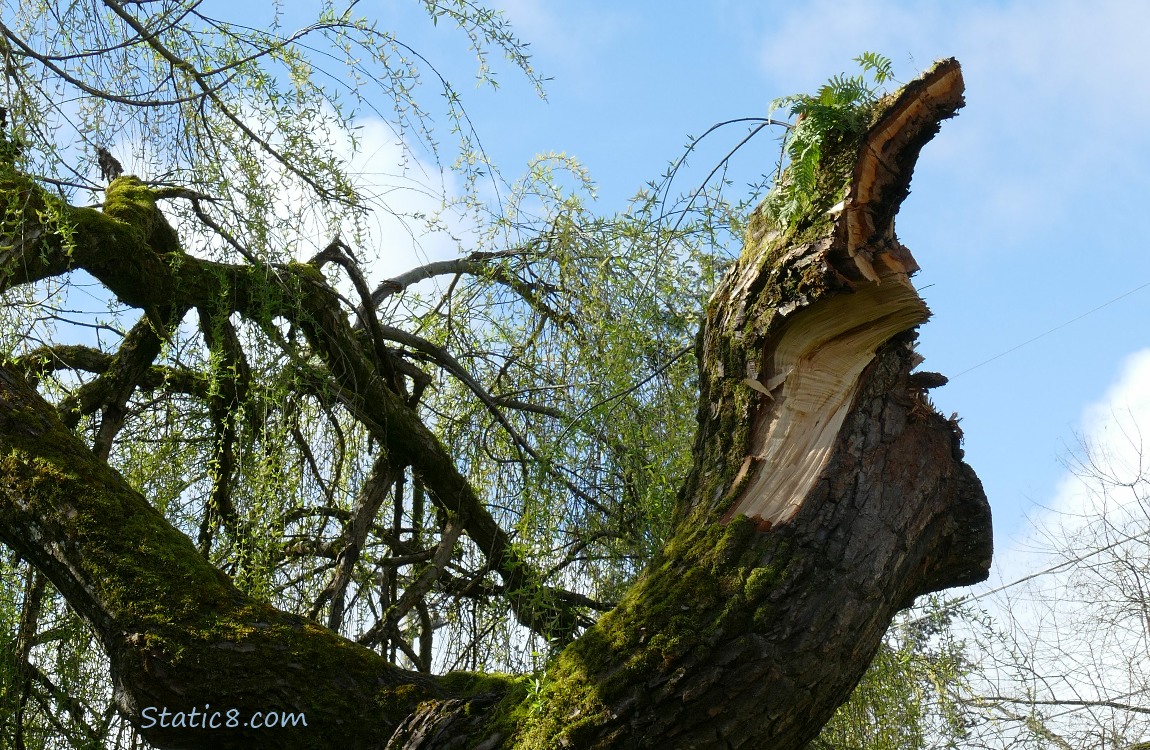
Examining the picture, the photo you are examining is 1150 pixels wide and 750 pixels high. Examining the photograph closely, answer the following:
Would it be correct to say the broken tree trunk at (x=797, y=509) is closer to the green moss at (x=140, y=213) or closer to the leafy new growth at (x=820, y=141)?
the leafy new growth at (x=820, y=141)

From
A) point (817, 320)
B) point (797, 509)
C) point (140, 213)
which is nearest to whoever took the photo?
point (797, 509)

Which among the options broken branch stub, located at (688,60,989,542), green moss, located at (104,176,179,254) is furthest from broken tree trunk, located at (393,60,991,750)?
green moss, located at (104,176,179,254)

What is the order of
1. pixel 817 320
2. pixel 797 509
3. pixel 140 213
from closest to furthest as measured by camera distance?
pixel 797 509
pixel 817 320
pixel 140 213

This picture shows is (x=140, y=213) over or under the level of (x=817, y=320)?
over

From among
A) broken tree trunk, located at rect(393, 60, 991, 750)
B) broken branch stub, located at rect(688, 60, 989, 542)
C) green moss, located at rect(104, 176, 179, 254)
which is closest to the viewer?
broken tree trunk, located at rect(393, 60, 991, 750)

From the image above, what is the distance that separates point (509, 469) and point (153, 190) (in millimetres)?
1314

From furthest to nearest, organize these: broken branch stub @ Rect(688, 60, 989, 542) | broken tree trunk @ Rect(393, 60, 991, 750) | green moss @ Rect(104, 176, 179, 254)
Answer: green moss @ Rect(104, 176, 179, 254), broken branch stub @ Rect(688, 60, 989, 542), broken tree trunk @ Rect(393, 60, 991, 750)

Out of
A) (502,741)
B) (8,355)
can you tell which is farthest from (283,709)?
(8,355)

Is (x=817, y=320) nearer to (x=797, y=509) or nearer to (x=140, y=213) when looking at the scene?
(x=797, y=509)

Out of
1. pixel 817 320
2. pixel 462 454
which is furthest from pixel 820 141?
pixel 462 454

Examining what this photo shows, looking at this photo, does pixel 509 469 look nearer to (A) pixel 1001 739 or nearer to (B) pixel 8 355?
(B) pixel 8 355

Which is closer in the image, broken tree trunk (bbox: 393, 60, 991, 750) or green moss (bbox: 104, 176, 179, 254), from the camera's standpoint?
broken tree trunk (bbox: 393, 60, 991, 750)

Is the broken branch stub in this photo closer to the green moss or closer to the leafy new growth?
the leafy new growth

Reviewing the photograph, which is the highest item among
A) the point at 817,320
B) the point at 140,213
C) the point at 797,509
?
the point at 140,213
